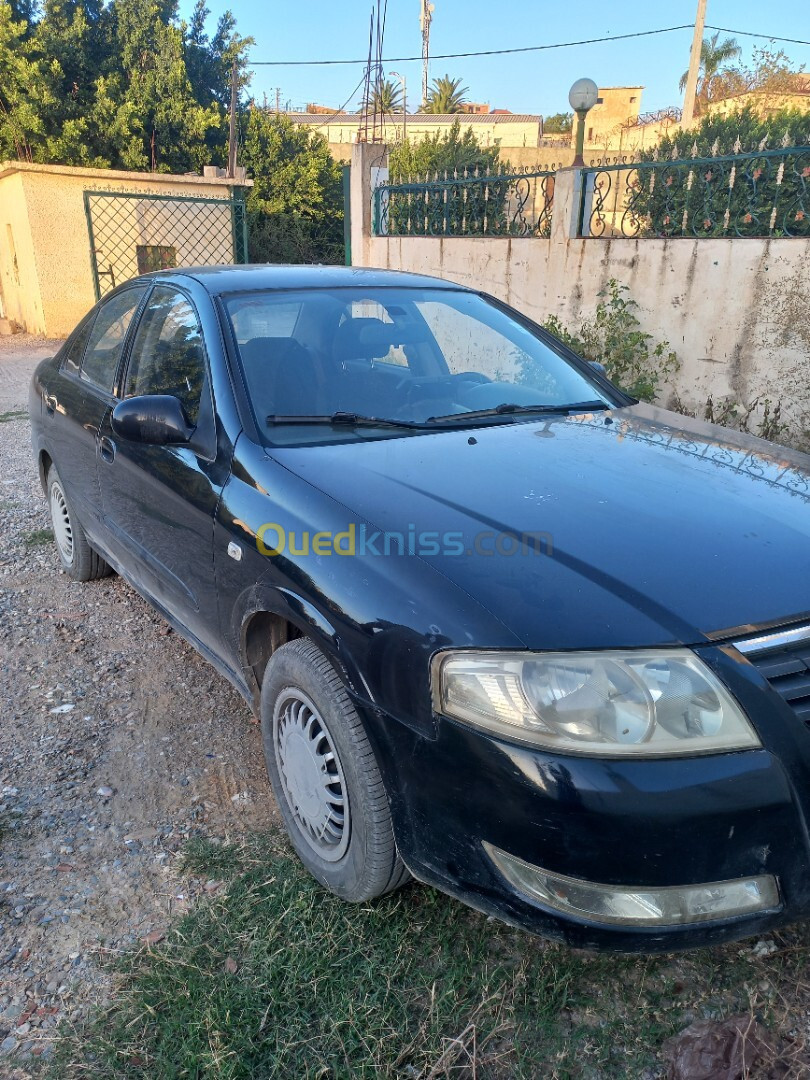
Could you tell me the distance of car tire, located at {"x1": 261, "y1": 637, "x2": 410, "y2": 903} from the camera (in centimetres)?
181

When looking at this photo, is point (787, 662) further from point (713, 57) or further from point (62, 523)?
point (713, 57)

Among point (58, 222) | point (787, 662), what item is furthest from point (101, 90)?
point (787, 662)

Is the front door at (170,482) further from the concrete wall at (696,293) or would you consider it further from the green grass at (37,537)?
the concrete wall at (696,293)

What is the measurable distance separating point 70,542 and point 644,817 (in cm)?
361

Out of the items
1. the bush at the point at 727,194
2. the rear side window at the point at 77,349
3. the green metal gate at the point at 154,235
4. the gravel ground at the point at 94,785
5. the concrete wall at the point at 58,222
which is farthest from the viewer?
the green metal gate at the point at 154,235

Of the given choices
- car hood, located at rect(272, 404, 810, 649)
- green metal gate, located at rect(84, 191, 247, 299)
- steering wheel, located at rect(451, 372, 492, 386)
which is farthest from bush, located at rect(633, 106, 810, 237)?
green metal gate, located at rect(84, 191, 247, 299)

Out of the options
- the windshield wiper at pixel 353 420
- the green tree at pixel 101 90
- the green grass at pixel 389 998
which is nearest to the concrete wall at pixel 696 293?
the windshield wiper at pixel 353 420

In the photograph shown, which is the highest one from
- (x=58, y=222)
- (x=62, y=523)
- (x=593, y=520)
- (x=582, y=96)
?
(x=582, y=96)

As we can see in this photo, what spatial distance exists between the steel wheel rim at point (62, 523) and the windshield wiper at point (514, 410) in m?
2.47

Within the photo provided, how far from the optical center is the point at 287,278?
300 centimetres

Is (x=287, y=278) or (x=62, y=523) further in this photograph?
(x=62, y=523)

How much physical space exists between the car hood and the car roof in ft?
3.00

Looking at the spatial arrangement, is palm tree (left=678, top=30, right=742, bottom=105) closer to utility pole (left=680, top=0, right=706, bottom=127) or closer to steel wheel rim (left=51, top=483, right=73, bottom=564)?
utility pole (left=680, top=0, right=706, bottom=127)

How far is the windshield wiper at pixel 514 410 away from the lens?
2568 millimetres
